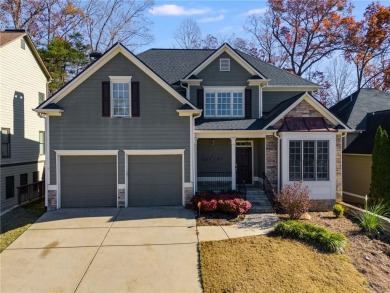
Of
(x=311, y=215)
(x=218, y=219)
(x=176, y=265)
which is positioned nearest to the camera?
(x=176, y=265)

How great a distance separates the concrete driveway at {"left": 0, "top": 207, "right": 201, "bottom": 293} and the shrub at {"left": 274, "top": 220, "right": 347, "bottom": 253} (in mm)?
2962

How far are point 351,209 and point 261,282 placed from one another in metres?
8.00

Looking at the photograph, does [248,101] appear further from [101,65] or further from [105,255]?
[105,255]

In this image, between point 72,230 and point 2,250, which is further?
point 72,230

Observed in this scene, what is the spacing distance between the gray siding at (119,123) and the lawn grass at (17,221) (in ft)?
5.43

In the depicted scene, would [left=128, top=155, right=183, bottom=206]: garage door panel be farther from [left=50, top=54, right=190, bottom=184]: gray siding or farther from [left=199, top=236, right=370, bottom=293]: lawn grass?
[left=199, top=236, right=370, bottom=293]: lawn grass

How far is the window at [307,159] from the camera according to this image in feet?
43.7

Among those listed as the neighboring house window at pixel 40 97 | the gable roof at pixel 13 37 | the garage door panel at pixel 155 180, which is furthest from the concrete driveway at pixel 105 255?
the neighboring house window at pixel 40 97

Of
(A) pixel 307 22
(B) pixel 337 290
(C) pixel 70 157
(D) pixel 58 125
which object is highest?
(A) pixel 307 22

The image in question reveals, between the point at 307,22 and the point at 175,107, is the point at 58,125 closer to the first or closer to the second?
the point at 175,107

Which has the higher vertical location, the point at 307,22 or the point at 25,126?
the point at 307,22

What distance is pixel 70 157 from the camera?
1282 centimetres

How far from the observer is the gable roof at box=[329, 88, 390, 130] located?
717 inches

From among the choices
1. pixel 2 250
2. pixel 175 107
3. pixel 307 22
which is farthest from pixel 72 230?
pixel 307 22
